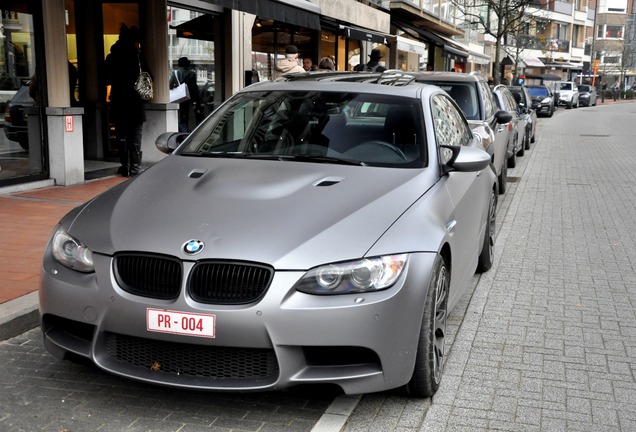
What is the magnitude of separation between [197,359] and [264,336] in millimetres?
390

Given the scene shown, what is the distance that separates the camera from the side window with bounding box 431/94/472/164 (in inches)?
197

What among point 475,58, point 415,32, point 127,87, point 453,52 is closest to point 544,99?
point 475,58

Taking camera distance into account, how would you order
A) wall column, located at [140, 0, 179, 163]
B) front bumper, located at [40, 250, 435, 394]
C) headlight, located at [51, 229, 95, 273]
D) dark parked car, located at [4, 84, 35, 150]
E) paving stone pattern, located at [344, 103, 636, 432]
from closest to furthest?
front bumper, located at [40, 250, 435, 394] < headlight, located at [51, 229, 95, 273] < paving stone pattern, located at [344, 103, 636, 432] < dark parked car, located at [4, 84, 35, 150] < wall column, located at [140, 0, 179, 163]

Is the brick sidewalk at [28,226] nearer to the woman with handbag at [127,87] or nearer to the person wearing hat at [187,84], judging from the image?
the woman with handbag at [127,87]

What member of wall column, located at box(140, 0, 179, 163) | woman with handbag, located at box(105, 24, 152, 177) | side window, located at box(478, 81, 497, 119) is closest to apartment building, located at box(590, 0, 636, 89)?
side window, located at box(478, 81, 497, 119)

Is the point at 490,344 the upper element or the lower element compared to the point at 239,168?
lower

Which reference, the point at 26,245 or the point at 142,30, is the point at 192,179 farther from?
the point at 142,30

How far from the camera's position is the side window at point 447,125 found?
4996mm

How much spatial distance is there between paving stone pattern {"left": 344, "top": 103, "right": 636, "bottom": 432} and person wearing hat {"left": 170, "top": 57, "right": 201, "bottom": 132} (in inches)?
264

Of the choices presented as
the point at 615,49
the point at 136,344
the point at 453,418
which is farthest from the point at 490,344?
the point at 615,49

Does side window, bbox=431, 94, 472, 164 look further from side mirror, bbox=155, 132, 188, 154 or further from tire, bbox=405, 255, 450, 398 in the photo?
side mirror, bbox=155, 132, 188, 154

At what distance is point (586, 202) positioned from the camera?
36.6 feet

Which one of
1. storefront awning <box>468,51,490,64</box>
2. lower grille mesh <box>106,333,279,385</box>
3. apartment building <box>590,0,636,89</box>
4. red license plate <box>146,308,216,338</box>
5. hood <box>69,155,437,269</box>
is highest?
apartment building <box>590,0,636,89</box>

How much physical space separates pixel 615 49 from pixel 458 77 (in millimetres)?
93256
